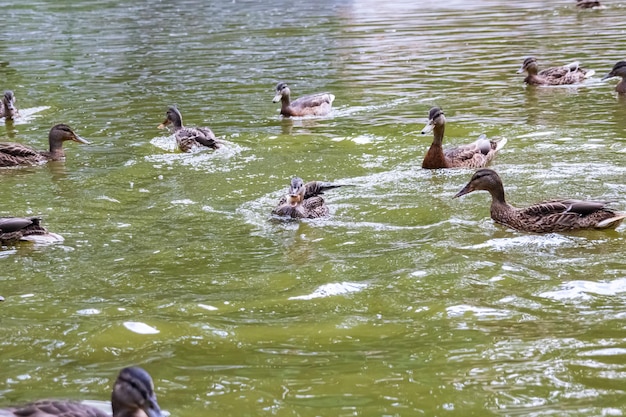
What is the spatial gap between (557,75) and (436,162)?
6990 millimetres

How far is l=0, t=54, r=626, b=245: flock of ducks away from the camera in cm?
953

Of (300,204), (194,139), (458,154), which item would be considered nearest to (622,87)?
(458,154)

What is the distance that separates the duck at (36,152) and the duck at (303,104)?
12.2ft

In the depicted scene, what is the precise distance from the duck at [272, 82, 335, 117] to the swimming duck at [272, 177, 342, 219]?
19.9 ft

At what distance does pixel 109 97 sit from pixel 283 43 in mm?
8201

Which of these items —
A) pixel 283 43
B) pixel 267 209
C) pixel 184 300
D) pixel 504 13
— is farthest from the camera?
pixel 504 13

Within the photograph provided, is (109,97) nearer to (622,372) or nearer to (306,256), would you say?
(306,256)

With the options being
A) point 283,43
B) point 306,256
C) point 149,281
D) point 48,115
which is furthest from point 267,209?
point 283,43

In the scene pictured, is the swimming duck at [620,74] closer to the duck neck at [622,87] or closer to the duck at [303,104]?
the duck neck at [622,87]

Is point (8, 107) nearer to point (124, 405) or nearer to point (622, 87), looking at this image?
point (622, 87)

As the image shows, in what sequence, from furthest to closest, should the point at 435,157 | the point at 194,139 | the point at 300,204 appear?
the point at 194,139 → the point at 435,157 → the point at 300,204

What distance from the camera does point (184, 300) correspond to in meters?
7.97

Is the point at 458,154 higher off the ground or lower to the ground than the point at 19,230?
lower

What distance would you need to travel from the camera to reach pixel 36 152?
547 inches
